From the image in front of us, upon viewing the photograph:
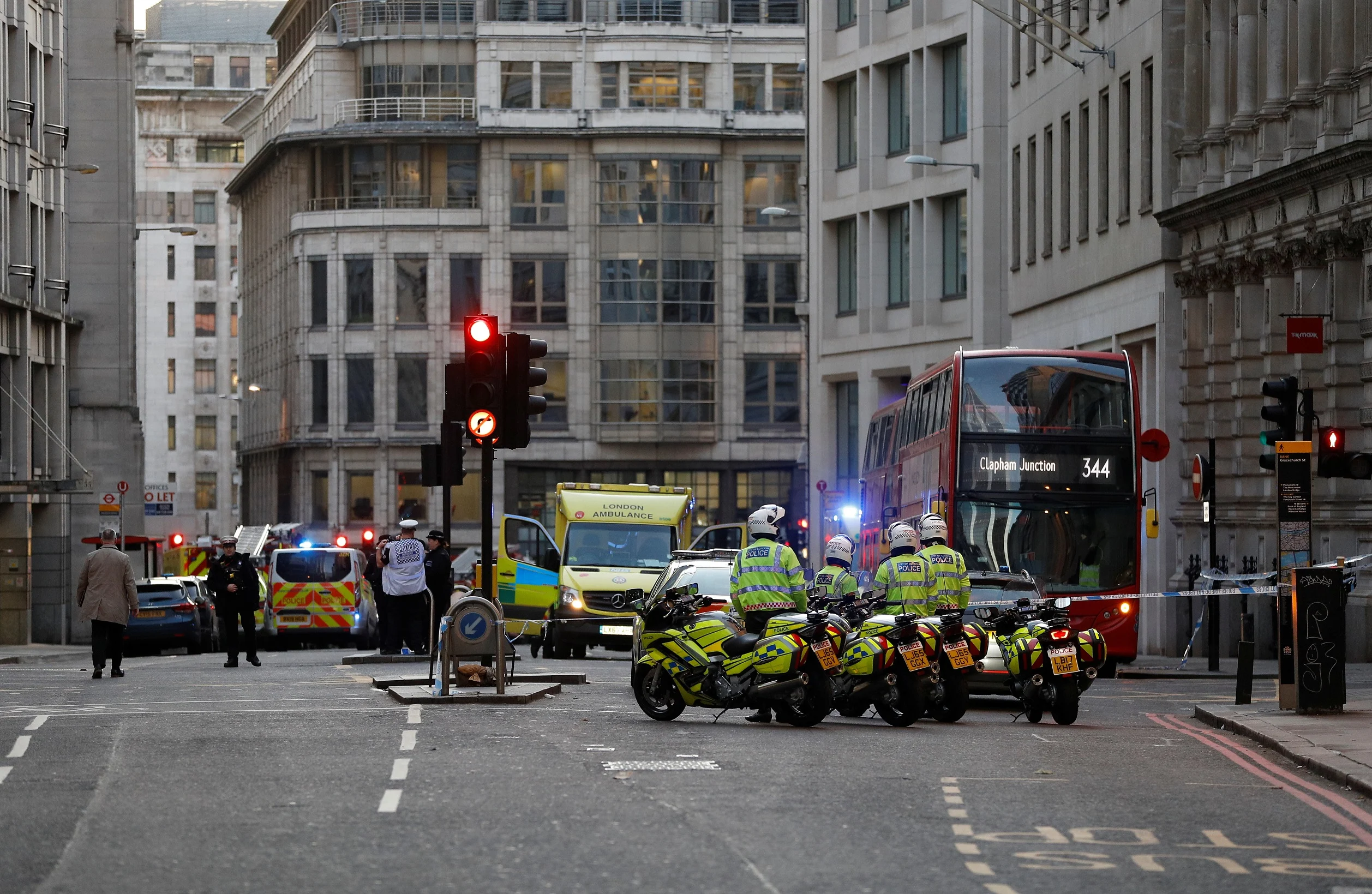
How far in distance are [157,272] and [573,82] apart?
46435 millimetres

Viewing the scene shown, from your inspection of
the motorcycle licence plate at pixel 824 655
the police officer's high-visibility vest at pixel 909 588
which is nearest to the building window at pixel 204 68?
the police officer's high-visibility vest at pixel 909 588

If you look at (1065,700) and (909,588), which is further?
(909,588)

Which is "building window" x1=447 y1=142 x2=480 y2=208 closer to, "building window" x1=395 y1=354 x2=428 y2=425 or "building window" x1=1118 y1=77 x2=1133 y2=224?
"building window" x1=395 y1=354 x2=428 y2=425

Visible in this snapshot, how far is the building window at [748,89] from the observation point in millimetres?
85375

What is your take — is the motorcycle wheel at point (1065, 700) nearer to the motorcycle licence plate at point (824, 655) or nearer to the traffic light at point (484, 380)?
the motorcycle licence plate at point (824, 655)

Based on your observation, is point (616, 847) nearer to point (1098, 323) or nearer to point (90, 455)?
point (1098, 323)

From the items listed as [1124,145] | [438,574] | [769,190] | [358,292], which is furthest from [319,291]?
[438,574]

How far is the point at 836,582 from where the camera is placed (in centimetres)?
2212

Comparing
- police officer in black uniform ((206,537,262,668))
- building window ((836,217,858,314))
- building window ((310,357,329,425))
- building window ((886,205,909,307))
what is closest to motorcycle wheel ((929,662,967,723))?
police officer in black uniform ((206,537,262,668))

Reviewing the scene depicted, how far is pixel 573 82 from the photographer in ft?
278

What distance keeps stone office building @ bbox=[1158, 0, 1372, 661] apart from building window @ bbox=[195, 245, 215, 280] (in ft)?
302

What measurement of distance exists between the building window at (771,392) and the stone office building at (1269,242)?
152ft

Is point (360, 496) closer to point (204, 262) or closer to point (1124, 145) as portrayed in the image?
point (204, 262)

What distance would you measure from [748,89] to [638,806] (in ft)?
243
